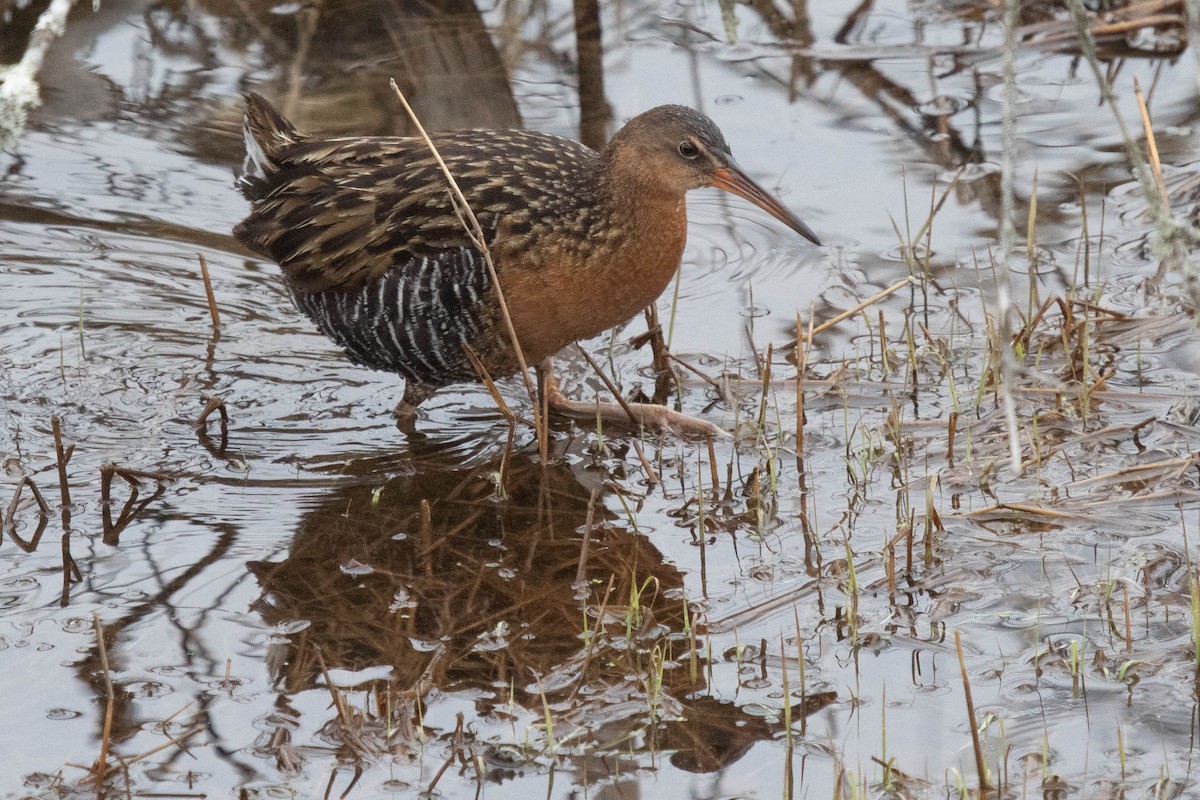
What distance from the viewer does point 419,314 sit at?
486 cm

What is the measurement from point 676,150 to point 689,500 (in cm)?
111

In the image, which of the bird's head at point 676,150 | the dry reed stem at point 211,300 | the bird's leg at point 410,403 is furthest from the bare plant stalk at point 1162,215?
the dry reed stem at point 211,300

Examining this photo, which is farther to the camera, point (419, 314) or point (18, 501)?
point (419, 314)

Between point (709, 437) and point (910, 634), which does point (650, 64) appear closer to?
point (709, 437)

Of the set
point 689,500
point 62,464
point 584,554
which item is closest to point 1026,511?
point 689,500

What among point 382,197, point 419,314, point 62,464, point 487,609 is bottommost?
point 487,609

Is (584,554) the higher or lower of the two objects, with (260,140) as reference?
lower

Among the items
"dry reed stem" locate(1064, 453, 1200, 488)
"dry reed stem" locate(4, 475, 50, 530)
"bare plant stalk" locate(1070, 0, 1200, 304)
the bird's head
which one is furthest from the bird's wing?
"bare plant stalk" locate(1070, 0, 1200, 304)

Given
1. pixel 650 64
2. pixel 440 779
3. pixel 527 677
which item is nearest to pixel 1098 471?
pixel 527 677

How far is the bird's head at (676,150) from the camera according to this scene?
4883 millimetres

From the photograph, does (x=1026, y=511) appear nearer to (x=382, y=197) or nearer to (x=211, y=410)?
(x=382, y=197)

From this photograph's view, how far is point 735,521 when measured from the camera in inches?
178

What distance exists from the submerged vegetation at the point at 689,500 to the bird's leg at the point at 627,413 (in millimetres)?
56

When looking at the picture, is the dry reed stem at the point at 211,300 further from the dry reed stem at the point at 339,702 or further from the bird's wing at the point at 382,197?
the dry reed stem at the point at 339,702
